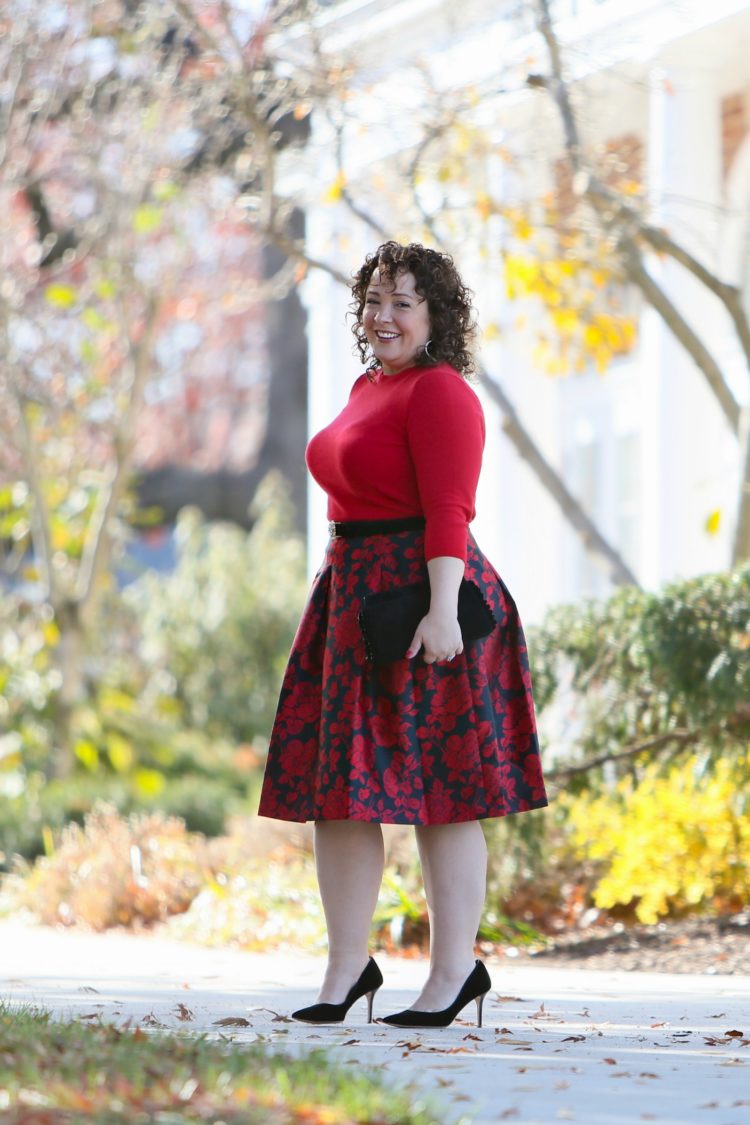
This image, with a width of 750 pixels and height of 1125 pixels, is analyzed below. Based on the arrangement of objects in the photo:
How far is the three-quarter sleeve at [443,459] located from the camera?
11.5 ft

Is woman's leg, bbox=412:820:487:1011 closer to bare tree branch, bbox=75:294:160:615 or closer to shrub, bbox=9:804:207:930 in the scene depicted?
shrub, bbox=9:804:207:930

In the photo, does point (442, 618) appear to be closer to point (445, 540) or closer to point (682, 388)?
point (445, 540)

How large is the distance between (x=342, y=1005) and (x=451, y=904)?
34 cm

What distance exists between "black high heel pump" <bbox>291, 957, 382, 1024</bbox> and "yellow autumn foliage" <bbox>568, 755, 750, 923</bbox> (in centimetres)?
229

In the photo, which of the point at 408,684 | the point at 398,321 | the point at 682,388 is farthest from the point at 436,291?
the point at 682,388

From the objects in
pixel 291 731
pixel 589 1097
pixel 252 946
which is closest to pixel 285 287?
pixel 252 946

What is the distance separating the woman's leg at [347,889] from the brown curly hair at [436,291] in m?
1.08

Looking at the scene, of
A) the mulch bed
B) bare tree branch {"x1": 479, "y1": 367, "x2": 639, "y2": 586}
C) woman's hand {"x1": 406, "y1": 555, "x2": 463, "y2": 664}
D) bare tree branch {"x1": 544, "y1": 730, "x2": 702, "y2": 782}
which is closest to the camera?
woman's hand {"x1": 406, "y1": 555, "x2": 463, "y2": 664}

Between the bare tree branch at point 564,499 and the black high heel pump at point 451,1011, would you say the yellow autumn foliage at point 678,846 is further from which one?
the black high heel pump at point 451,1011

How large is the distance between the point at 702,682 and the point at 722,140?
4.98 metres

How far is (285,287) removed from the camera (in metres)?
9.06

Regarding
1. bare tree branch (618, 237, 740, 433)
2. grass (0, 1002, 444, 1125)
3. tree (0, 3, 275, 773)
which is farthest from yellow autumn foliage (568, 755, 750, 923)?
tree (0, 3, 275, 773)

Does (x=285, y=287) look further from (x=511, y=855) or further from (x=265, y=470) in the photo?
(x=265, y=470)

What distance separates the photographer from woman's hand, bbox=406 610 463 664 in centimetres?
346
